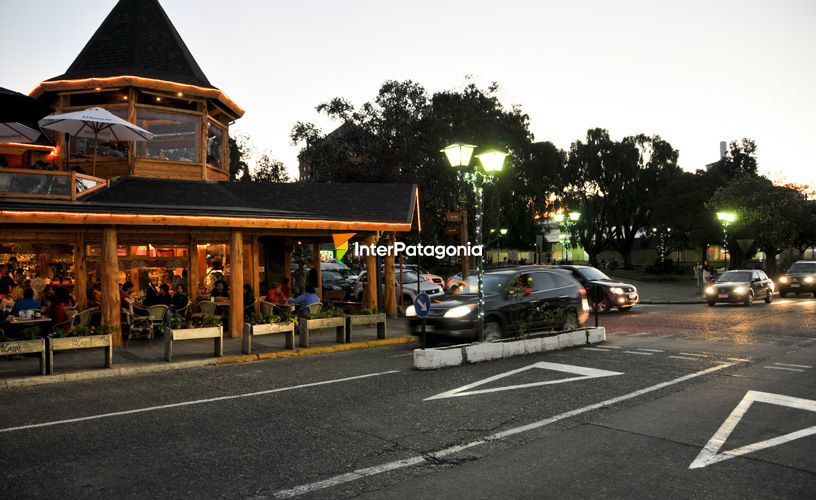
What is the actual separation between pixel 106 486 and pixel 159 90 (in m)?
15.1

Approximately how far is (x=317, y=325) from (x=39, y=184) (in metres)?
7.02

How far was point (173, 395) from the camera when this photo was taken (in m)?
8.84

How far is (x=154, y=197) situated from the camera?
15.7 metres

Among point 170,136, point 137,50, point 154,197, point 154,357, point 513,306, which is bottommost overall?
point 154,357

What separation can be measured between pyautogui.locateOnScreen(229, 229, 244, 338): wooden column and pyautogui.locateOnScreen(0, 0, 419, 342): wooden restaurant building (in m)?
0.03

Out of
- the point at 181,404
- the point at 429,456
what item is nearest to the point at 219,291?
the point at 181,404

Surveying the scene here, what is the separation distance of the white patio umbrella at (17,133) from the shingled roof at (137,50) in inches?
142

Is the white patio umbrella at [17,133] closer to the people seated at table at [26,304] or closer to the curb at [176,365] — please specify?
the people seated at table at [26,304]

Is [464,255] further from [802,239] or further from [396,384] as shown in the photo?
[802,239]

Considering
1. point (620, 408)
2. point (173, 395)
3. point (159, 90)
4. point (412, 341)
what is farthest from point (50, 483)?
point (159, 90)

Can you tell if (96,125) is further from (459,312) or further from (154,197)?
(459,312)

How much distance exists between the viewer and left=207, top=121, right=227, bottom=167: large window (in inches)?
738

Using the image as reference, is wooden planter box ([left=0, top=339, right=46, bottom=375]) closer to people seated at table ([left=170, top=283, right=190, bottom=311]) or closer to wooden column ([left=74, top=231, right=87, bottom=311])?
people seated at table ([left=170, top=283, right=190, bottom=311])

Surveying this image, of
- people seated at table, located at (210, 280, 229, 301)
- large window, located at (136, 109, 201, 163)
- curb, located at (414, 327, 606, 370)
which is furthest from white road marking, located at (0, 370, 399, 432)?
large window, located at (136, 109, 201, 163)
